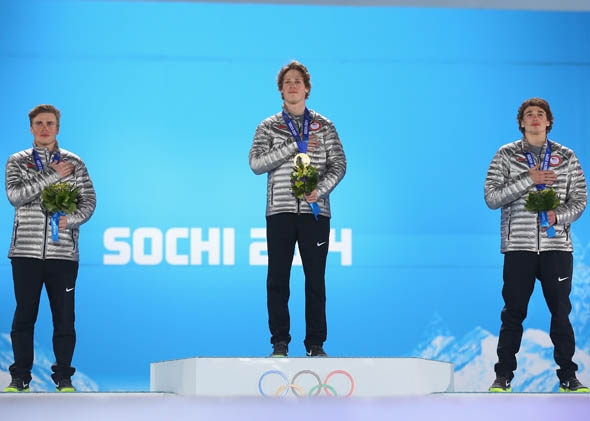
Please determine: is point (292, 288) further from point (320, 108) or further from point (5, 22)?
point (5, 22)

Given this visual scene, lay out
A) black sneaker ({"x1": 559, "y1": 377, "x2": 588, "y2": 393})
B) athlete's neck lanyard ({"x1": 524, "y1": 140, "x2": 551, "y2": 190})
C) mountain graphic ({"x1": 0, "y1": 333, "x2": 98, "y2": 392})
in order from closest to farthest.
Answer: black sneaker ({"x1": 559, "y1": 377, "x2": 588, "y2": 393}), athlete's neck lanyard ({"x1": 524, "y1": 140, "x2": 551, "y2": 190}), mountain graphic ({"x1": 0, "y1": 333, "x2": 98, "y2": 392})

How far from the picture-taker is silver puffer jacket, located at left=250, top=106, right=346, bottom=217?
5.47 meters

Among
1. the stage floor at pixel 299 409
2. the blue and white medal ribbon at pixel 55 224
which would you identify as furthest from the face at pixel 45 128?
the stage floor at pixel 299 409

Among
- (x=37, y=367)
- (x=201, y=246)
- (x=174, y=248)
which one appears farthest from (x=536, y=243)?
(x=37, y=367)

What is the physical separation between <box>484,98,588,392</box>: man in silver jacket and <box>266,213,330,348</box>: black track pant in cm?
94

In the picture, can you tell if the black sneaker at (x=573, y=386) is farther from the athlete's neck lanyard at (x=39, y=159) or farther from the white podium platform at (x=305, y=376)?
the athlete's neck lanyard at (x=39, y=159)

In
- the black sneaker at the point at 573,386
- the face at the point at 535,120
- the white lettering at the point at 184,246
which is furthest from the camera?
the white lettering at the point at 184,246

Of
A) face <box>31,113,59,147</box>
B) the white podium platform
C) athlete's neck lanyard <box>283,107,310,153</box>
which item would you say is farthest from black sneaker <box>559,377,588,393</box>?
face <box>31,113,59,147</box>

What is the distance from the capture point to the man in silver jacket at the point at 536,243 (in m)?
5.44

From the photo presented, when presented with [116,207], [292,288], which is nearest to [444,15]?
[292,288]

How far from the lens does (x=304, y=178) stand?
5.41 metres

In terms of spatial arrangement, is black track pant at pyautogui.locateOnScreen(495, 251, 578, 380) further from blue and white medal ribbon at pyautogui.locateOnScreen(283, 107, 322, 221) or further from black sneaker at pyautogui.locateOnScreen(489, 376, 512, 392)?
blue and white medal ribbon at pyautogui.locateOnScreen(283, 107, 322, 221)

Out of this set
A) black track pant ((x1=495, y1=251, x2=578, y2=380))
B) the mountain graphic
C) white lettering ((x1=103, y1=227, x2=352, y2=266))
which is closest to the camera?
black track pant ((x1=495, y1=251, x2=578, y2=380))

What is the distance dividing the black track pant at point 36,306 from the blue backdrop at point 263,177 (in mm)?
1458
